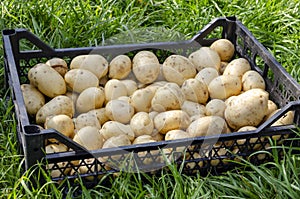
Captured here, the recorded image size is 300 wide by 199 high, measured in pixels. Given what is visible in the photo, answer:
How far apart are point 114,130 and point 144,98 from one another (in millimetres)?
223

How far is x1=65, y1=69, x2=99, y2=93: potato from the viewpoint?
2420mm

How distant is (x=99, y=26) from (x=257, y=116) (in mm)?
1125

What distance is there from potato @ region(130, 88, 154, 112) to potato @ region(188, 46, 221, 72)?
1.17 feet

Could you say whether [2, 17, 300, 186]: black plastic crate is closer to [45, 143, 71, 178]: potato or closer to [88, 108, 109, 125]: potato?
[45, 143, 71, 178]: potato

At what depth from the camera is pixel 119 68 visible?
2492 mm

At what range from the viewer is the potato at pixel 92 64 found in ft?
8.14

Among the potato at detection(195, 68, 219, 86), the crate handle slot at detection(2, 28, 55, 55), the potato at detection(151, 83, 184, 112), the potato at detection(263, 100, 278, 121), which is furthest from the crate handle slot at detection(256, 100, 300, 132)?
the crate handle slot at detection(2, 28, 55, 55)

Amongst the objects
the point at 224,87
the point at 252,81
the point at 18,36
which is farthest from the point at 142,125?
the point at 18,36

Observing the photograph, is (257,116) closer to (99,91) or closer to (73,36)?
(99,91)

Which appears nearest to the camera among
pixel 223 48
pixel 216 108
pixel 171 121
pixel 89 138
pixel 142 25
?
pixel 89 138

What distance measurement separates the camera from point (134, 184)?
6.79ft

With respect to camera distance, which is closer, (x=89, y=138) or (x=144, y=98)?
(x=89, y=138)

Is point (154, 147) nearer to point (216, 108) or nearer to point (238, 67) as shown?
point (216, 108)

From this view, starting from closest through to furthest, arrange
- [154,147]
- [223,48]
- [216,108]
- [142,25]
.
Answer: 1. [154,147]
2. [216,108]
3. [223,48]
4. [142,25]
